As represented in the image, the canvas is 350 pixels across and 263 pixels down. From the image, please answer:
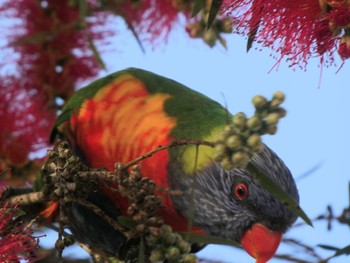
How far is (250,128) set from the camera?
1137 mm

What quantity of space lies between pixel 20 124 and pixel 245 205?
1057 mm

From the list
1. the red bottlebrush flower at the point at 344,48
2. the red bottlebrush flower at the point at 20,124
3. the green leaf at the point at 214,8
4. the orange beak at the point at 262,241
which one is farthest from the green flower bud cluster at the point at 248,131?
the red bottlebrush flower at the point at 20,124

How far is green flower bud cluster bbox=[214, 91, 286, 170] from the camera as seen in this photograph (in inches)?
44.3

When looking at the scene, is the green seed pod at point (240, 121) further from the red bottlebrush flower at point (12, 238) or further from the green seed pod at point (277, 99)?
the red bottlebrush flower at point (12, 238)

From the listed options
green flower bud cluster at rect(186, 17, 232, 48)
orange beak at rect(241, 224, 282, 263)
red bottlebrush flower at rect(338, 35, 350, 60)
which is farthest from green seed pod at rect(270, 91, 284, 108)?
green flower bud cluster at rect(186, 17, 232, 48)

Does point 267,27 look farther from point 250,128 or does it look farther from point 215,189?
point 215,189

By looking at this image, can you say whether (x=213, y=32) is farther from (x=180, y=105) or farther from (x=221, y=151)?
(x=221, y=151)

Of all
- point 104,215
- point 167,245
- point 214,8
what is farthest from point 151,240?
point 214,8

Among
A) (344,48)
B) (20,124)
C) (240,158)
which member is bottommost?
(20,124)

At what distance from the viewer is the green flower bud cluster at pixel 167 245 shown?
1317 mm

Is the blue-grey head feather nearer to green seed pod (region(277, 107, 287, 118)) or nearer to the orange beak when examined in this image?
the orange beak

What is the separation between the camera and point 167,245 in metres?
1.33

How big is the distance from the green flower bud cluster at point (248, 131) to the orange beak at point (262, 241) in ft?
2.57

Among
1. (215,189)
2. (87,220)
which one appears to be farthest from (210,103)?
(87,220)
